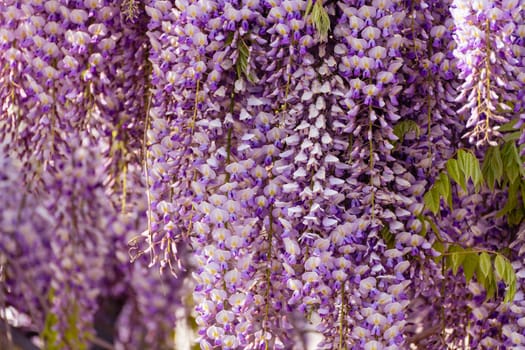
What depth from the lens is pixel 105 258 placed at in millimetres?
3854

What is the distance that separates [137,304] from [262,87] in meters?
2.30

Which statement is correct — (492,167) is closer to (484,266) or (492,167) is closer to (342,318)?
(484,266)

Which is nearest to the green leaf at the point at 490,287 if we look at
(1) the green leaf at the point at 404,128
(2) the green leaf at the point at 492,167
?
(2) the green leaf at the point at 492,167

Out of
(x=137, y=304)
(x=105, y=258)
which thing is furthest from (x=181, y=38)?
(x=137, y=304)

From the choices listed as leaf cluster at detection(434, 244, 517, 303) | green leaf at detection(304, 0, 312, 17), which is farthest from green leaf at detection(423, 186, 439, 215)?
green leaf at detection(304, 0, 312, 17)

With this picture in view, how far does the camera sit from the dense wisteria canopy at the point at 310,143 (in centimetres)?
188

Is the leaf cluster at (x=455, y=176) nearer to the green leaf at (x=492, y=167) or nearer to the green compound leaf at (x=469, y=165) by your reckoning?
the green compound leaf at (x=469, y=165)

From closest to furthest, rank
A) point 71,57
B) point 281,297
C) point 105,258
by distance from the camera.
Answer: point 281,297, point 71,57, point 105,258

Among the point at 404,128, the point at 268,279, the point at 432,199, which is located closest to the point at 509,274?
the point at 432,199

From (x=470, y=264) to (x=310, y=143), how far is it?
49cm

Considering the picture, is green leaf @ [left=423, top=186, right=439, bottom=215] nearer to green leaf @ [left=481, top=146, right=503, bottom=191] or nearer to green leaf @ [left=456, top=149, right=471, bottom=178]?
green leaf @ [left=456, top=149, right=471, bottom=178]

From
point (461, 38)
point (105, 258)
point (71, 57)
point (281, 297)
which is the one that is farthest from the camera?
point (105, 258)

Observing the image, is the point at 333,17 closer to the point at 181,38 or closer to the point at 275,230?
the point at 181,38

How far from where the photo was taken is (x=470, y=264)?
2.08m
